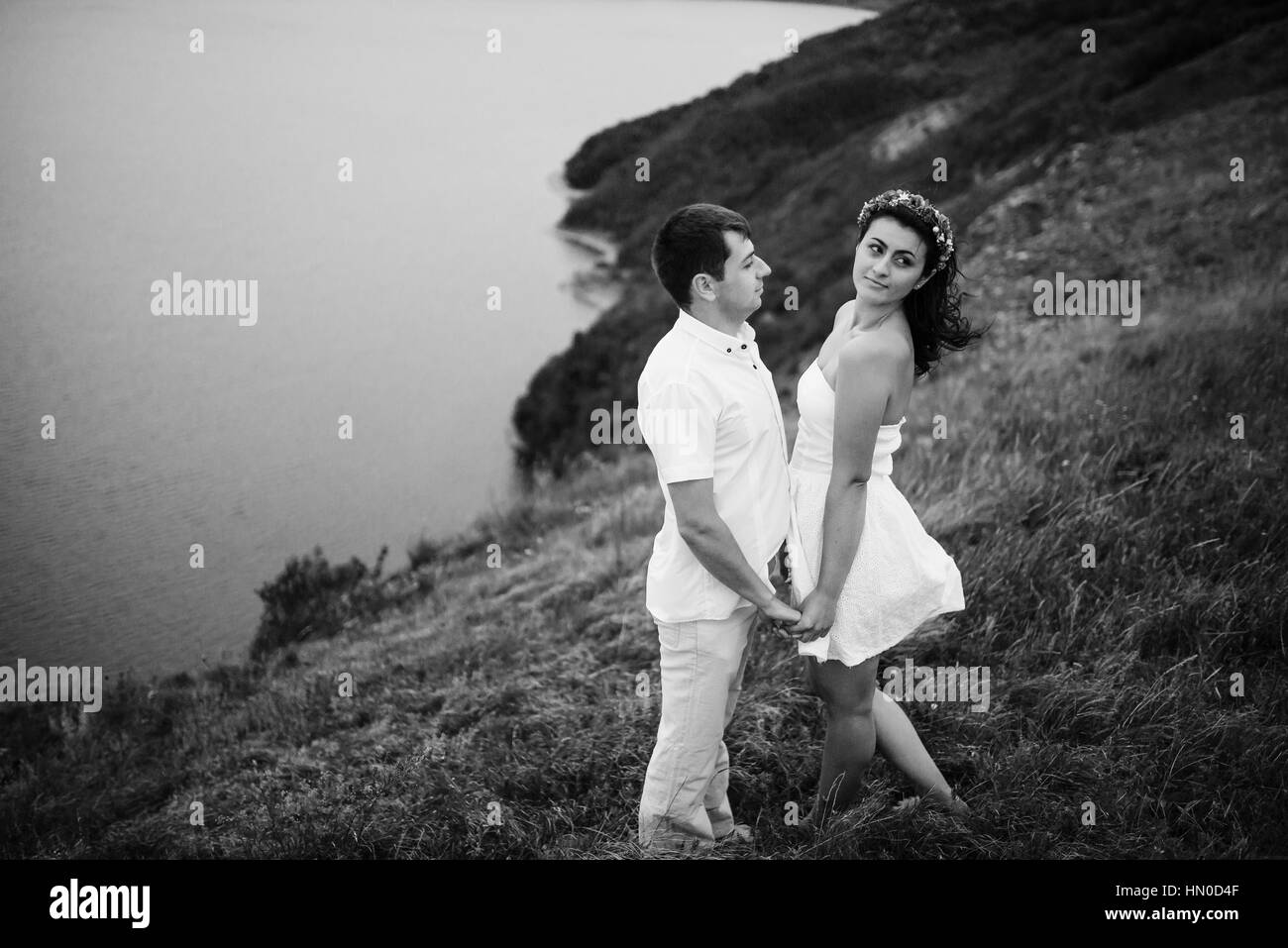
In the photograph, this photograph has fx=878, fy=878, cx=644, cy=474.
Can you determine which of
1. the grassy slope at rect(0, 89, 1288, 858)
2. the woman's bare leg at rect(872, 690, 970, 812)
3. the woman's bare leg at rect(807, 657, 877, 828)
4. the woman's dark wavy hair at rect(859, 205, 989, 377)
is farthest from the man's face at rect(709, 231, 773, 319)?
the grassy slope at rect(0, 89, 1288, 858)

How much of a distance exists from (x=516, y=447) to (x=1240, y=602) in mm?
17946

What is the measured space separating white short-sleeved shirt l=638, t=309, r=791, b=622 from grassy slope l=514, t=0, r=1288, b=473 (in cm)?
932

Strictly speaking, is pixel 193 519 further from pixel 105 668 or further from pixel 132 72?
pixel 132 72

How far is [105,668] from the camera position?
33.8ft

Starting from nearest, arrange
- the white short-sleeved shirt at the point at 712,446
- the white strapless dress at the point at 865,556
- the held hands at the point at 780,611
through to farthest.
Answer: the white short-sleeved shirt at the point at 712,446 < the held hands at the point at 780,611 < the white strapless dress at the point at 865,556

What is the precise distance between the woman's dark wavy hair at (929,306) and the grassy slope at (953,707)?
145cm

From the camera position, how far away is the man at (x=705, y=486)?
230 cm

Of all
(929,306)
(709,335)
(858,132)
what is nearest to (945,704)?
(929,306)

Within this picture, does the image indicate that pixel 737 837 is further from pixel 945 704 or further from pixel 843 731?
pixel 945 704

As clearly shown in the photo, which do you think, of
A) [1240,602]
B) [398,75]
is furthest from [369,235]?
[1240,602]

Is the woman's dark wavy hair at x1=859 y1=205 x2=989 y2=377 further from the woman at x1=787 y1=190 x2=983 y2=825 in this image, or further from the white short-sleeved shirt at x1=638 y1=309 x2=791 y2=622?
the white short-sleeved shirt at x1=638 y1=309 x2=791 y2=622

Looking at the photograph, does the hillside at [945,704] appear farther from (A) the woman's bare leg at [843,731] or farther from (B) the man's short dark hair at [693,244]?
(B) the man's short dark hair at [693,244]

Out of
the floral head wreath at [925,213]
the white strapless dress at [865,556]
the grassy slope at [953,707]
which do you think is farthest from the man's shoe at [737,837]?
the floral head wreath at [925,213]

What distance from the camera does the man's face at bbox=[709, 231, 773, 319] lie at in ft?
7.75
